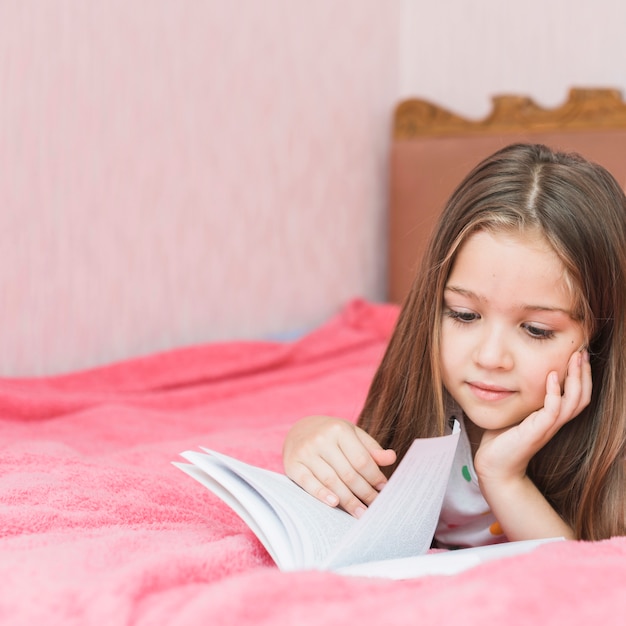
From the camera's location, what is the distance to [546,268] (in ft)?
2.74

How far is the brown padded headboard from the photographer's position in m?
1.97

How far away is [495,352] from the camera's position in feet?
2.73

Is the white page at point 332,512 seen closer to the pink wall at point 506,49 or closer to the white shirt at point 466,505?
the white shirt at point 466,505

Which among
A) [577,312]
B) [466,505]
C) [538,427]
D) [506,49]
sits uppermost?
[506,49]

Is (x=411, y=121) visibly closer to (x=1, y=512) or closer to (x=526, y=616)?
(x=1, y=512)

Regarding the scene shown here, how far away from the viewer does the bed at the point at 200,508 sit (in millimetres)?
567

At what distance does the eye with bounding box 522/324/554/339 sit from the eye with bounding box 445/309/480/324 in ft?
0.16

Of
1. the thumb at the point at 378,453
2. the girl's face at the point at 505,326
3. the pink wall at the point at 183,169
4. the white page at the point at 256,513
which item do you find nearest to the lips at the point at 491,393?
the girl's face at the point at 505,326

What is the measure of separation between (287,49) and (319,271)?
542 millimetres

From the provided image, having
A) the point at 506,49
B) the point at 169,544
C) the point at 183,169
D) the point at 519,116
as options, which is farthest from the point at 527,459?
the point at 506,49

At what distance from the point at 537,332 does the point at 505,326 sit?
0.11 feet

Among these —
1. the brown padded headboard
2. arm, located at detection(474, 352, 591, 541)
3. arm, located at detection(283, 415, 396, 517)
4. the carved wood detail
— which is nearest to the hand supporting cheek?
arm, located at detection(474, 352, 591, 541)

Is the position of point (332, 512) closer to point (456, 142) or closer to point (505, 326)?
point (505, 326)

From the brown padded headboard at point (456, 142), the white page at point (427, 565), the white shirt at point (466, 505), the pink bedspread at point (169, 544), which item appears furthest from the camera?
the brown padded headboard at point (456, 142)
